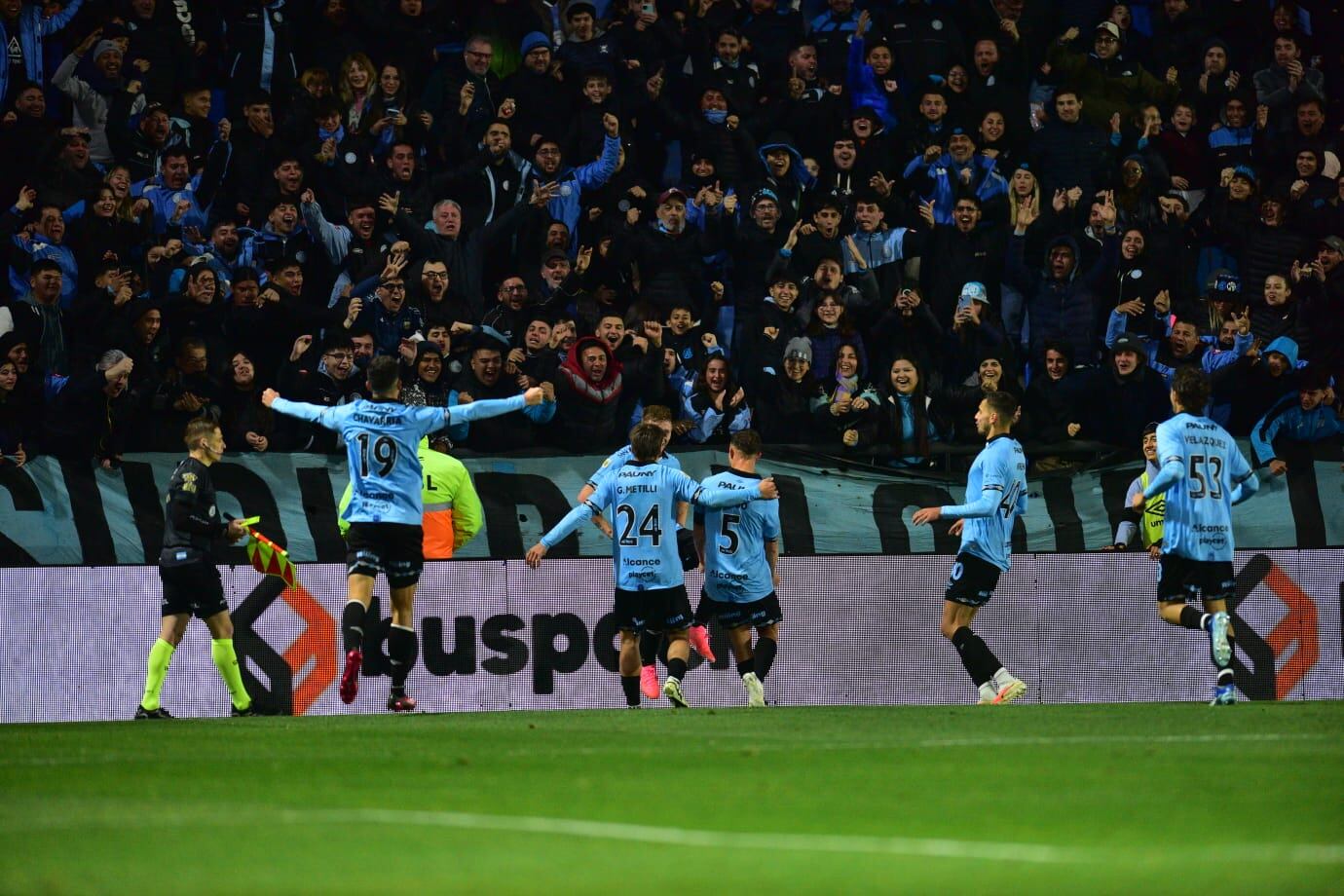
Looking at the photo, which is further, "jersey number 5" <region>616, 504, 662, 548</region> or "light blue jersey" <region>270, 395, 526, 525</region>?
"jersey number 5" <region>616, 504, 662, 548</region>

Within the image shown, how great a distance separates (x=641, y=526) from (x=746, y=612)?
42.6 inches

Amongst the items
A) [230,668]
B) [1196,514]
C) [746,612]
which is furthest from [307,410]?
[1196,514]

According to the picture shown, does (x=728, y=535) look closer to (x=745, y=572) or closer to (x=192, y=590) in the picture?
(x=745, y=572)

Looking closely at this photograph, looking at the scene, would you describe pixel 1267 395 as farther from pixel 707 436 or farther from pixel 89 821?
pixel 89 821

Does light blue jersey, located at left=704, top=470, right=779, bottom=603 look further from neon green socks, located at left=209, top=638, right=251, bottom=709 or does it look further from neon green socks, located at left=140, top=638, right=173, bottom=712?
neon green socks, located at left=140, top=638, right=173, bottom=712

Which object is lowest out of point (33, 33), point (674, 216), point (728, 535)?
point (728, 535)

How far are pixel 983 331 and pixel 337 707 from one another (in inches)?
284

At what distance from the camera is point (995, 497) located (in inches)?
511

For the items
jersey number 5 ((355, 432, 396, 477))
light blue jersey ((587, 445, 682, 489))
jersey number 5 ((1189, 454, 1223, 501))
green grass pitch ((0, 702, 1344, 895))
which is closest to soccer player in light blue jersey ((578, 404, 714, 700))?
light blue jersey ((587, 445, 682, 489))

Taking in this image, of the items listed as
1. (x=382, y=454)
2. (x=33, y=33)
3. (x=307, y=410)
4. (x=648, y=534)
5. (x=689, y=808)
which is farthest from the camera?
(x=33, y=33)

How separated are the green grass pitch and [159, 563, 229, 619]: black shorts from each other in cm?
230

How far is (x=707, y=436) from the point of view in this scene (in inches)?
661

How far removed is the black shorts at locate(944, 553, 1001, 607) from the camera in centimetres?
1333

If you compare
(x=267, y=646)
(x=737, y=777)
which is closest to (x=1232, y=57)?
(x=267, y=646)
